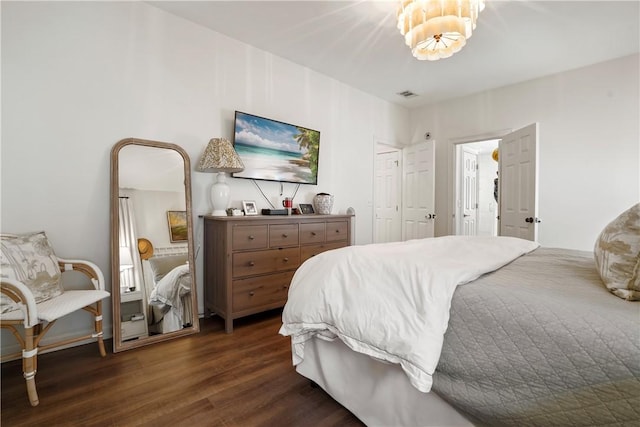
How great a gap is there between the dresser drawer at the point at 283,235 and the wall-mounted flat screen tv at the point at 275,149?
2.17ft

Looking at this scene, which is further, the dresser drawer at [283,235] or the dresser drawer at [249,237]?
the dresser drawer at [283,235]

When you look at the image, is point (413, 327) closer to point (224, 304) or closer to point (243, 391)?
point (243, 391)

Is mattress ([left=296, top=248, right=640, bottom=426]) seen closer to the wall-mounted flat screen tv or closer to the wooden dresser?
the wooden dresser

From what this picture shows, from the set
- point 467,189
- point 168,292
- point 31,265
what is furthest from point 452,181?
point 31,265

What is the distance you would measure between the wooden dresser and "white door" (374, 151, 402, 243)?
7.81 feet

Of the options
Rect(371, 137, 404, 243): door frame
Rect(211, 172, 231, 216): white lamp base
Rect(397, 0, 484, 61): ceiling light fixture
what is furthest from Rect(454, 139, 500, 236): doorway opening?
Rect(211, 172, 231, 216): white lamp base

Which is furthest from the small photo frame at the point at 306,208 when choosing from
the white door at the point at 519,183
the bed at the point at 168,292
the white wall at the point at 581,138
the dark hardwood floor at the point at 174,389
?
the white wall at the point at 581,138

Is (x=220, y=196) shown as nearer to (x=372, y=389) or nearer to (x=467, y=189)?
(x=372, y=389)

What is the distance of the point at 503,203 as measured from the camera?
388 cm

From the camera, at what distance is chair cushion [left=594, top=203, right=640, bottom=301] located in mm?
982

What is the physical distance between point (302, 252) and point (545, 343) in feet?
7.26

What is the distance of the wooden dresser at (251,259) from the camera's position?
8.04ft

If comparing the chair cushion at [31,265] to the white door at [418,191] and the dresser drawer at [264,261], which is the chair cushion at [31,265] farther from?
the white door at [418,191]

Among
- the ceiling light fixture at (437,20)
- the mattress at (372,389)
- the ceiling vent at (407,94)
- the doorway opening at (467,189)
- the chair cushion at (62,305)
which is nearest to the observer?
the mattress at (372,389)
